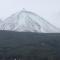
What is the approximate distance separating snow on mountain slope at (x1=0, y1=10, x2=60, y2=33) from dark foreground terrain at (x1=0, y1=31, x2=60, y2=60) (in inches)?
5.9

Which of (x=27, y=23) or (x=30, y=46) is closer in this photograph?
(x=30, y=46)

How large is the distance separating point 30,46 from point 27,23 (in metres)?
0.44

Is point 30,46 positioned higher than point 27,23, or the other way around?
point 27,23

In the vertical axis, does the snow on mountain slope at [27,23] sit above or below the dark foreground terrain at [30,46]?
above

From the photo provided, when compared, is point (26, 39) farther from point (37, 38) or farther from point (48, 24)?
point (48, 24)

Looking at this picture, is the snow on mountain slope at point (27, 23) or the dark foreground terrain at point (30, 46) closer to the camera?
the dark foreground terrain at point (30, 46)

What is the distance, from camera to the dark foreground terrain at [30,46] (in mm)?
2045

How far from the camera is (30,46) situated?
6.81 ft

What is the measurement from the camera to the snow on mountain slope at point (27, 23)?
7.46 ft

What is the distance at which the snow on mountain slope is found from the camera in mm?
2275

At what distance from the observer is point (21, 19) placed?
2.50m

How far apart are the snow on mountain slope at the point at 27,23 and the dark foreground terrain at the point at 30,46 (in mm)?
150

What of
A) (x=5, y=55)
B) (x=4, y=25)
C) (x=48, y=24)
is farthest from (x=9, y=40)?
(x=48, y=24)

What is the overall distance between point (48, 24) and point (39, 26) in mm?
103
